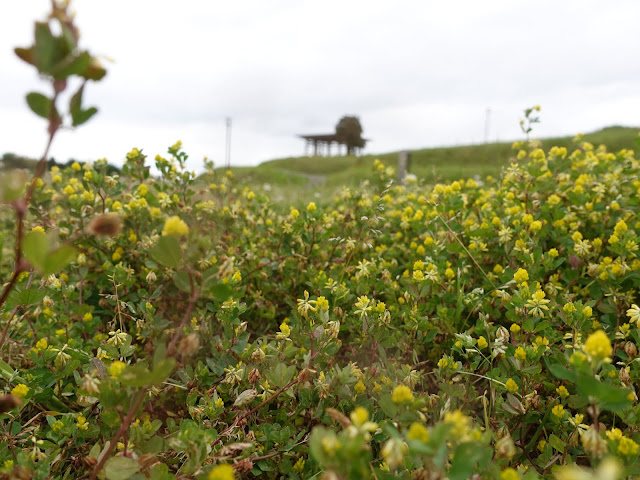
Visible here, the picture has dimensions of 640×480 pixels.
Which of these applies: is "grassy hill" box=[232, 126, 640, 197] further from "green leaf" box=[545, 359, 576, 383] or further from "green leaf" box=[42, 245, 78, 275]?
"green leaf" box=[42, 245, 78, 275]

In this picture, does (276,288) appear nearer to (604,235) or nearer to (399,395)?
(399,395)

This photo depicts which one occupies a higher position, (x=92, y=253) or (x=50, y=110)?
(x=50, y=110)

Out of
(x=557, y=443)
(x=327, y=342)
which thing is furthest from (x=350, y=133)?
(x=557, y=443)

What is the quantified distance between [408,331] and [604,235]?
4.23 ft

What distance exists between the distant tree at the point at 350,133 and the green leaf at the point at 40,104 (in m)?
40.9

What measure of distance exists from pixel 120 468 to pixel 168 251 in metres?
0.48

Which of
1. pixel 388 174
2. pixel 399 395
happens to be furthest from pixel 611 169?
pixel 399 395

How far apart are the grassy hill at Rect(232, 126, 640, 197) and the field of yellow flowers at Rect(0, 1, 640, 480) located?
1191 cm

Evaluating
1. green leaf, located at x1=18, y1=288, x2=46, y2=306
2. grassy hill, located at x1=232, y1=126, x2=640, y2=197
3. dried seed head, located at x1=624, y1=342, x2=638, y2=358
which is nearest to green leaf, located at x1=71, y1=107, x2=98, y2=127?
green leaf, located at x1=18, y1=288, x2=46, y2=306

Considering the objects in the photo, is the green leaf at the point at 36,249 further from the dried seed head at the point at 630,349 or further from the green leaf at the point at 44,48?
the dried seed head at the point at 630,349

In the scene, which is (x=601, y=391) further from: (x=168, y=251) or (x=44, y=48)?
(x=44, y=48)

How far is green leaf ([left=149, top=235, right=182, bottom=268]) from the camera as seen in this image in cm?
84

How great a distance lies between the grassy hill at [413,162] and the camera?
17.4m

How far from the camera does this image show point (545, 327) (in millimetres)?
1545
